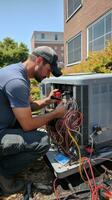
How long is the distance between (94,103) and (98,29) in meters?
8.18

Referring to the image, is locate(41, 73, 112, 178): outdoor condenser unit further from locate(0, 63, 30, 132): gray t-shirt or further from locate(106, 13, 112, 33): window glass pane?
locate(106, 13, 112, 33): window glass pane

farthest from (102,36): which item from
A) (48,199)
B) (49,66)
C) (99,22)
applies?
(48,199)

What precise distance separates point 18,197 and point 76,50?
38.7 feet

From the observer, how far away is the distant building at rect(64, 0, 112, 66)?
925 cm

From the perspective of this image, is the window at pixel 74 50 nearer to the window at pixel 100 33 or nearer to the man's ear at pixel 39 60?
the window at pixel 100 33

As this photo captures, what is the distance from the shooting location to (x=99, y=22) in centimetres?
988

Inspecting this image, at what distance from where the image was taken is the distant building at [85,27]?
925 centimetres

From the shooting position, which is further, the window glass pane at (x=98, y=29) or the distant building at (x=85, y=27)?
the window glass pane at (x=98, y=29)

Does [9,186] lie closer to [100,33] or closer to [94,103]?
[94,103]

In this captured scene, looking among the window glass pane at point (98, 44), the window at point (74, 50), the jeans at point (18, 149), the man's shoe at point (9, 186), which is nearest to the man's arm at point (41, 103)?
the jeans at point (18, 149)

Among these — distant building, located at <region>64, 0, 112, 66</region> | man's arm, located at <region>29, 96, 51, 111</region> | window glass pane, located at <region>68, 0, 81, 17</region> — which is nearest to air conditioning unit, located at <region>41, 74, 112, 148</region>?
man's arm, located at <region>29, 96, 51, 111</region>

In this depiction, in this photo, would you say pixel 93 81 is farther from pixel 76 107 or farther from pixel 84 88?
pixel 76 107

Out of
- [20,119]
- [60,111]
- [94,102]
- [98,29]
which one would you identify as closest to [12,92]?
[20,119]

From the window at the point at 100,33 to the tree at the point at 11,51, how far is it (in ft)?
71.4
